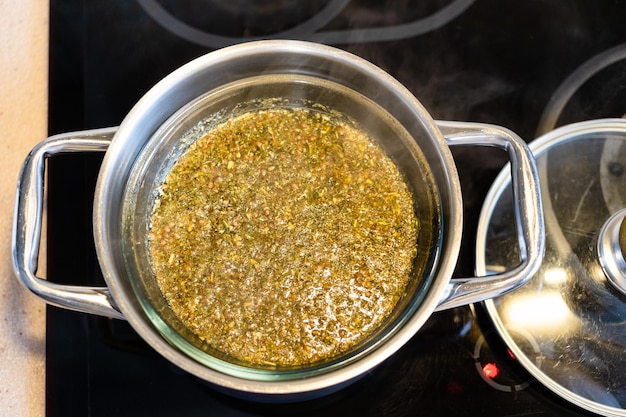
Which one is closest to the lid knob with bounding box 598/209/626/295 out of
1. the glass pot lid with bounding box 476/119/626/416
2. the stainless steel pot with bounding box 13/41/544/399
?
the glass pot lid with bounding box 476/119/626/416

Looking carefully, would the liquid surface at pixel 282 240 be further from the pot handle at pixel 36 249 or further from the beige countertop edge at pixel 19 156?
the beige countertop edge at pixel 19 156

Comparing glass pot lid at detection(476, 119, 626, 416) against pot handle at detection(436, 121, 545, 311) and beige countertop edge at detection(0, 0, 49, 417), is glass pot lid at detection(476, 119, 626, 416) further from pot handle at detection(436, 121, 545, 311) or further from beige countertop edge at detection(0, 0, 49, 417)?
beige countertop edge at detection(0, 0, 49, 417)

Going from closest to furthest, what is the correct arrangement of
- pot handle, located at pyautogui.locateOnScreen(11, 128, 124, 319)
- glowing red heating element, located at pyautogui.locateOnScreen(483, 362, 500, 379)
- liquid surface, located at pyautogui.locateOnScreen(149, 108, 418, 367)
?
pot handle, located at pyautogui.locateOnScreen(11, 128, 124, 319) < liquid surface, located at pyautogui.locateOnScreen(149, 108, 418, 367) < glowing red heating element, located at pyautogui.locateOnScreen(483, 362, 500, 379)

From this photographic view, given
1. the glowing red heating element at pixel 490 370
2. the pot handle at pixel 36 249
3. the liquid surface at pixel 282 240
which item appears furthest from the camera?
the glowing red heating element at pixel 490 370

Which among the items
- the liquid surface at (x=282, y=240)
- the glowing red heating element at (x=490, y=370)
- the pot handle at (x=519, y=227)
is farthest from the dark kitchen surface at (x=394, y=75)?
the pot handle at (x=519, y=227)

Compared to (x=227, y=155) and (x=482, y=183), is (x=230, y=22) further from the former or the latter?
(x=482, y=183)

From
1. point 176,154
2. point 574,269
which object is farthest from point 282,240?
point 574,269
